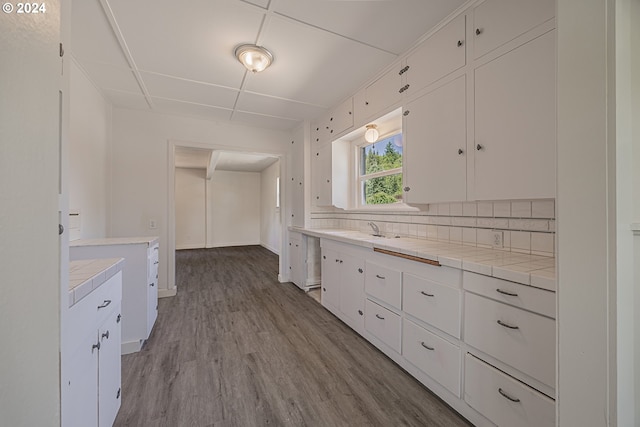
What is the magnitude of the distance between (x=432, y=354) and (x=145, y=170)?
388 cm

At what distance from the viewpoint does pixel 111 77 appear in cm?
252

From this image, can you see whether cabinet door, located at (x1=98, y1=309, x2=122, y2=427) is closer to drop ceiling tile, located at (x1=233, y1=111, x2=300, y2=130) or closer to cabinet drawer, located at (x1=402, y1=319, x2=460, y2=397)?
cabinet drawer, located at (x1=402, y1=319, x2=460, y2=397)

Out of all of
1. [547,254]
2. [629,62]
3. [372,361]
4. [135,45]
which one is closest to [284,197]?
[135,45]

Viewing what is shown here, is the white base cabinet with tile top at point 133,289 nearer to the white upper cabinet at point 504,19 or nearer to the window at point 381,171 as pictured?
→ the window at point 381,171

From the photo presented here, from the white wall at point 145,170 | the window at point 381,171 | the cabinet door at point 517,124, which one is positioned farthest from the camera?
the white wall at point 145,170

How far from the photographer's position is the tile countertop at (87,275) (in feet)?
2.78

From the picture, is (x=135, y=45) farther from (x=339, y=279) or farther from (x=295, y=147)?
(x=339, y=279)

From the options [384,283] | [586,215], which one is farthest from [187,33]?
[586,215]

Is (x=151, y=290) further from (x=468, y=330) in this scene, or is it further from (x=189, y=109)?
(x=468, y=330)

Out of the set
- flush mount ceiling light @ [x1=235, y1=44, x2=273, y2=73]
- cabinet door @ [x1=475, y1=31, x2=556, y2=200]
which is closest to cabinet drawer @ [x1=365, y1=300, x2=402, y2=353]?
cabinet door @ [x1=475, y1=31, x2=556, y2=200]

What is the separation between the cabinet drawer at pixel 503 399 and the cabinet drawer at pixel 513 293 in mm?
357

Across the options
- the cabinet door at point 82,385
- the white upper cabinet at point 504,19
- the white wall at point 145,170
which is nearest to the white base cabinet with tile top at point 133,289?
the cabinet door at point 82,385

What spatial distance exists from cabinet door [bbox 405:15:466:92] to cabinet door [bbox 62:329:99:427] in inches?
97.5

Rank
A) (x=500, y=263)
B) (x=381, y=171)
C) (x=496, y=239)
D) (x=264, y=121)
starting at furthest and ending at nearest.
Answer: (x=264, y=121), (x=381, y=171), (x=496, y=239), (x=500, y=263)
